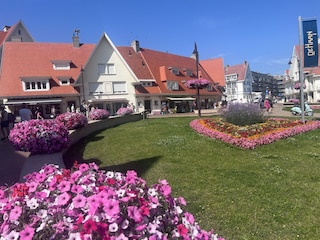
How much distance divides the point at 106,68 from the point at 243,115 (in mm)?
33687

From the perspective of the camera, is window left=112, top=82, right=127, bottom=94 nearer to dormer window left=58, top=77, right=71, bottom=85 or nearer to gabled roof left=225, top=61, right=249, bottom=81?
dormer window left=58, top=77, right=71, bottom=85

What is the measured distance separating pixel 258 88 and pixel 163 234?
185155mm

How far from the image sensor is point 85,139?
45.6ft

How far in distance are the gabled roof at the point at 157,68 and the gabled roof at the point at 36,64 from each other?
7189mm

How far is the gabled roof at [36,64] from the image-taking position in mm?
39312

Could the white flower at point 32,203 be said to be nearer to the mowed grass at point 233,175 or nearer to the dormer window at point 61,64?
the mowed grass at point 233,175

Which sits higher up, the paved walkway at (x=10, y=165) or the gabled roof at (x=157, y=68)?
the gabled roof at (x=157, y=68)

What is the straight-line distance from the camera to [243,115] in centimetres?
1419

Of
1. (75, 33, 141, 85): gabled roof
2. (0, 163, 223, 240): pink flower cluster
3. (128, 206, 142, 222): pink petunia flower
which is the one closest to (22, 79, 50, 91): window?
(75, 33, 141, 85): gabled roof

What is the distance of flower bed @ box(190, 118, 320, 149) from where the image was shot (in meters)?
11.1

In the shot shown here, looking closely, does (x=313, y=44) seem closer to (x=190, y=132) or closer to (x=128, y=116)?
(x=190, y=132)

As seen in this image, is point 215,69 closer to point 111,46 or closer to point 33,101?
point 111,46

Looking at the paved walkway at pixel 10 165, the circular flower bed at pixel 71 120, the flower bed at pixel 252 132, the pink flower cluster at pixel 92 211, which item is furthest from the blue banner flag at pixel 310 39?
the pink flower cluster at pixel 92 211

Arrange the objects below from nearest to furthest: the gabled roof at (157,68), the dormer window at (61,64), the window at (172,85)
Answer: the dormer window at (61,64) → the gabled roof at (157,68) → the window at (172,85)
